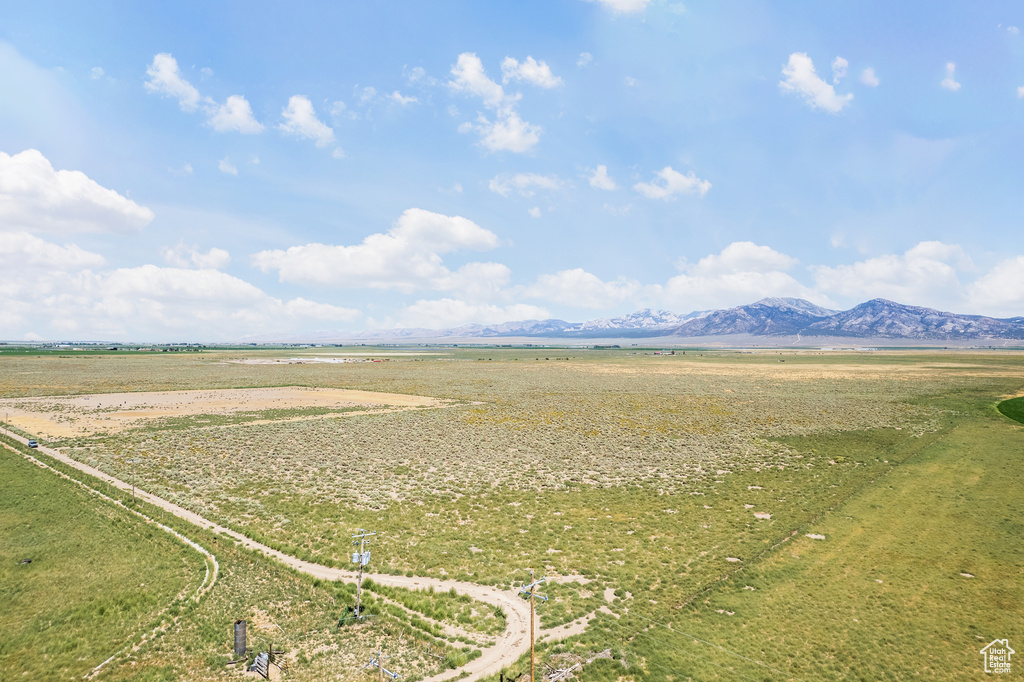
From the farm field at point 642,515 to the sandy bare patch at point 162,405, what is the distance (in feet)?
2.56

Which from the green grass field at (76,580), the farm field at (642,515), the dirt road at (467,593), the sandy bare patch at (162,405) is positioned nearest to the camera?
the dirt road at (467,593)

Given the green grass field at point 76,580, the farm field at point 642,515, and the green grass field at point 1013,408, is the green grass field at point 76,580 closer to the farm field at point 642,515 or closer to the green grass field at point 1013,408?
the farm field at point 642,515

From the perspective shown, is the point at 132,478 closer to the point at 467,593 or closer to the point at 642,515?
the point at 467,593

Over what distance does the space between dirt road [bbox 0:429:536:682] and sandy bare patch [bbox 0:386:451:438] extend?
28.2m

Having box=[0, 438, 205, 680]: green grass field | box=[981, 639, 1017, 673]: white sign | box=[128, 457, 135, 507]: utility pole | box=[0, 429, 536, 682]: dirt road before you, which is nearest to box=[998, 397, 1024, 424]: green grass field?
box=[981, 639, 1017, 673]: white sign

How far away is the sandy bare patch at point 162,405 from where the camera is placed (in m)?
44.8

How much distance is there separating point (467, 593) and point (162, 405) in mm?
56988

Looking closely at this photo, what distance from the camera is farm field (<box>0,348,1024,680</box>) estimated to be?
14.1 m

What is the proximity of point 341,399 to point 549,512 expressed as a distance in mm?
48156

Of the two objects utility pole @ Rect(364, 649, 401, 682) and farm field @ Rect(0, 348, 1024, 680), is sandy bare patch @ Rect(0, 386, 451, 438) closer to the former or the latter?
farm field @ Rect(0, 348, 1024, 680)

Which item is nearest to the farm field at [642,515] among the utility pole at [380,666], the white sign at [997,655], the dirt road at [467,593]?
the white sign at [997,655]

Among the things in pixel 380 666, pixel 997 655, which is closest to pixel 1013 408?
pixel 997 655

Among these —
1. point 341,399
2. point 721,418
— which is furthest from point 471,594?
point 341,399

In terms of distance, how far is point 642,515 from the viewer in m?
24.0
